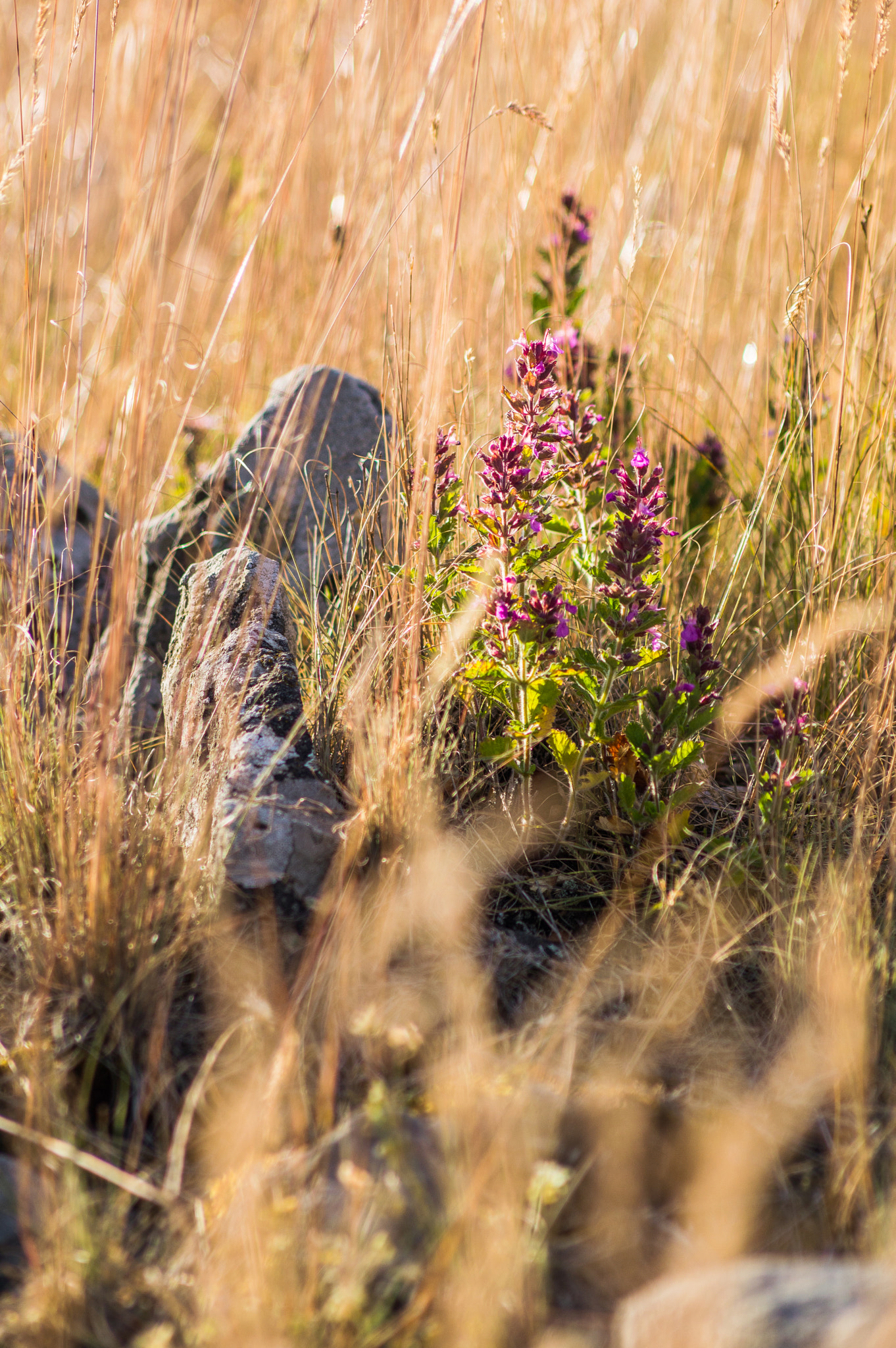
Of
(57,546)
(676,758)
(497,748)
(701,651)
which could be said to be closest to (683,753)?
(676,758)

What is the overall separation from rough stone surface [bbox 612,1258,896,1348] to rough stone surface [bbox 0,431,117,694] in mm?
1091

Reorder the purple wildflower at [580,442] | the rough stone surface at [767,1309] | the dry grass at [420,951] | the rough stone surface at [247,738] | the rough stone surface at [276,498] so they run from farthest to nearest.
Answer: the rough stone surface at [276,498]
the purple wildflower at [580,442]
the rough stone surface at [247,738]
the dry grass at [420,951]
the rough stone surface at [767,1309]

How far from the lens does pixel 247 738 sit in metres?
1.58

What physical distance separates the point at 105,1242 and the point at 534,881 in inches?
30.8

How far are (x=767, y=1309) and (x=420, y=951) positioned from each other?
2.05ft

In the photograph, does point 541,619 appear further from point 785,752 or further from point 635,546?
point 785,752

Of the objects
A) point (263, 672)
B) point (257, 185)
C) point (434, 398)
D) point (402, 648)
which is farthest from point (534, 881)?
point (257, 185)

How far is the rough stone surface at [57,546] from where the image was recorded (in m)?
1.59

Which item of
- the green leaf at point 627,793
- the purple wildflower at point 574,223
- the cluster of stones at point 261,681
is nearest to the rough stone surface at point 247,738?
the cluster of stones at point 261,681

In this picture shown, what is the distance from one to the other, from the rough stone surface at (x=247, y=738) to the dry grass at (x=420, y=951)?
2.3 inches

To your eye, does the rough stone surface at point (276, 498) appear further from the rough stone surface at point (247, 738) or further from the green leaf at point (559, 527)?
the green leaf at point (559, 527)

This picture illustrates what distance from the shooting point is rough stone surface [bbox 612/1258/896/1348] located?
35.3 inches

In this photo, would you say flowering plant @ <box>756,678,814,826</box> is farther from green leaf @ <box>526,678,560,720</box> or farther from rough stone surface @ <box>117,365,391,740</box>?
rough stone surface @ <box>117,365,391,740</box>

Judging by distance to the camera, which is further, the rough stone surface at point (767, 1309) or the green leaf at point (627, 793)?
the green leaf at point (627, 793)
